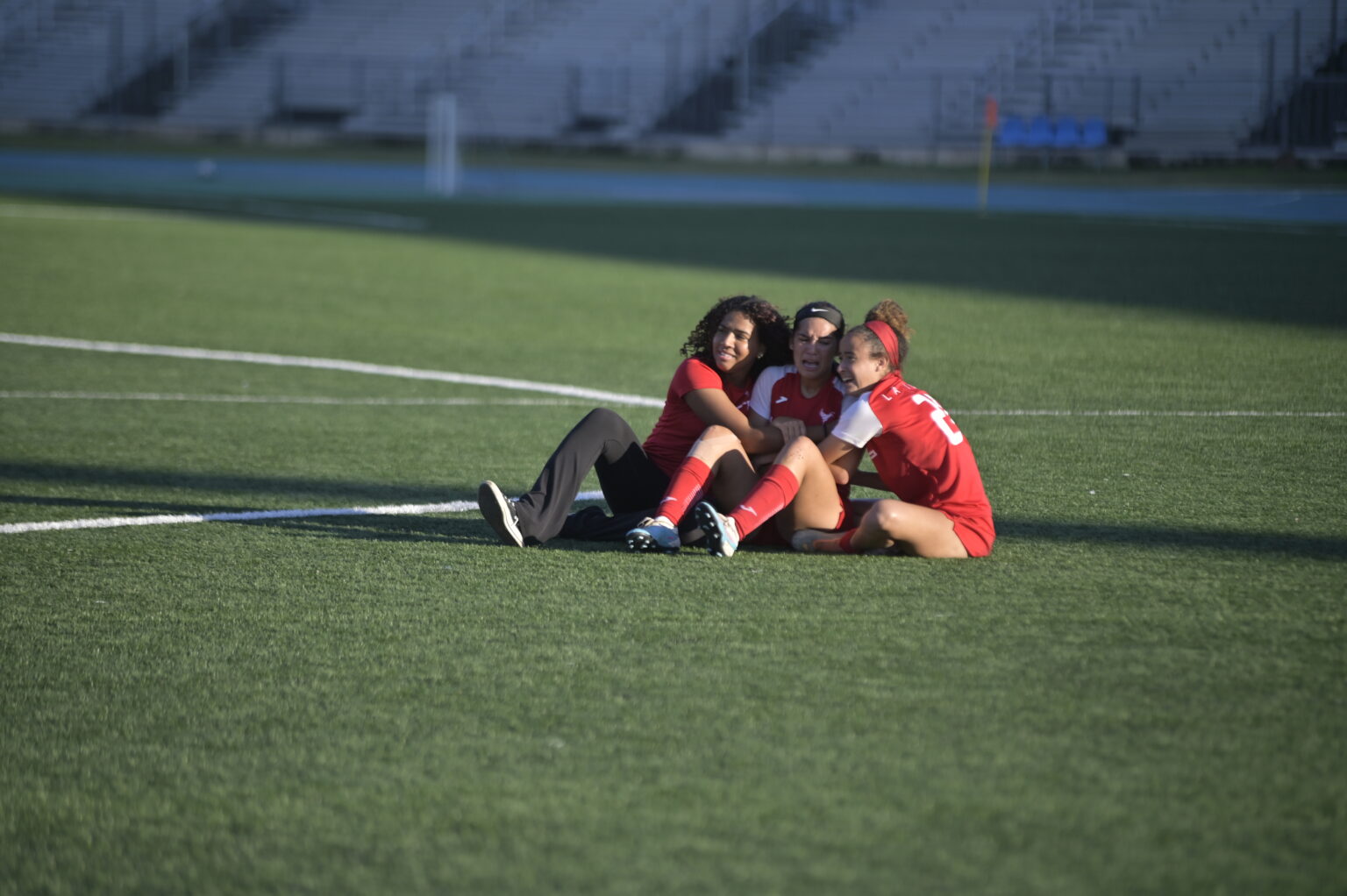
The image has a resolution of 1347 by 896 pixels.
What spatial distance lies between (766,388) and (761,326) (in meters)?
0.21

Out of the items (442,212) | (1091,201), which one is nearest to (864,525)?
(442,212)

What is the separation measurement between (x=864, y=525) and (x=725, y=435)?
0.61 m

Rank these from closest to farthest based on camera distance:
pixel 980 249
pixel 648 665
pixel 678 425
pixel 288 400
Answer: pixel 648 665 < pixel 678 425 < pixel 288 400 < pixel 980 249

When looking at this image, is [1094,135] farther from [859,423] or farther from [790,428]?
[859,423]

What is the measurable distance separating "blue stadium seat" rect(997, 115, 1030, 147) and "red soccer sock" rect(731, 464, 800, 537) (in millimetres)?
25901

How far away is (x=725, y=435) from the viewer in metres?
5.14

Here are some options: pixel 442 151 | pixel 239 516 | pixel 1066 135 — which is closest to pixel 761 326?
pixel 239 516

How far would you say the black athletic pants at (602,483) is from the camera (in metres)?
5.06

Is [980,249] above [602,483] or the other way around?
above

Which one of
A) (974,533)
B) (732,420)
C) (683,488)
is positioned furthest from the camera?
(732,420)

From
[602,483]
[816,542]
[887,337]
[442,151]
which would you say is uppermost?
[442,151]

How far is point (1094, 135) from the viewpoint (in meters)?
29.0

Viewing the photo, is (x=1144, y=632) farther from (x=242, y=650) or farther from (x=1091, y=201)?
(x=1091, y=201)

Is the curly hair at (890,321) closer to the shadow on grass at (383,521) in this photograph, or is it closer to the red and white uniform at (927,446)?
the red and white uniform at (927,446)
